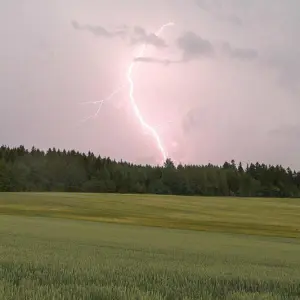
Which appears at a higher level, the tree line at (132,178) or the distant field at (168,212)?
the tree line at (132,178)

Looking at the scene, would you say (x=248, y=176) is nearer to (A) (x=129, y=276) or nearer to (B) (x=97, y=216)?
(B) (x=97, y=216)

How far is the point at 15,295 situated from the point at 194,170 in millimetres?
181053

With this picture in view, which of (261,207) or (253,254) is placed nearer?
(253,254)

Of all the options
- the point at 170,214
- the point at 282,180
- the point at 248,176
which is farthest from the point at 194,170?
the point at 170,214

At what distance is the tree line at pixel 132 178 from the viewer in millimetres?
165500

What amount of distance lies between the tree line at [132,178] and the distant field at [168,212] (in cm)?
9188

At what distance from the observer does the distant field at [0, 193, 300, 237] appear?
160 ft

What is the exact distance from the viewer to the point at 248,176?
7077 inches

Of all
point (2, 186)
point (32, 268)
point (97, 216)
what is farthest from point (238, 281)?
point (2, 186)

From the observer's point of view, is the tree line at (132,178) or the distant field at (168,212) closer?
the distant field at (168,212)

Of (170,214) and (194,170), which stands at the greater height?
(194,170)

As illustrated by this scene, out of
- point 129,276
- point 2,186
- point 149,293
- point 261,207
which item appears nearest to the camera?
point 149,293

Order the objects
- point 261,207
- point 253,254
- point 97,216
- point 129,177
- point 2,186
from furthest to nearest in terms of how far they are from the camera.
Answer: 1. point 129,177
2. point 2,186
3. point 261,207
4. point 97,216
5. point 253,254

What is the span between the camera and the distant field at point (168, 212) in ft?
160
